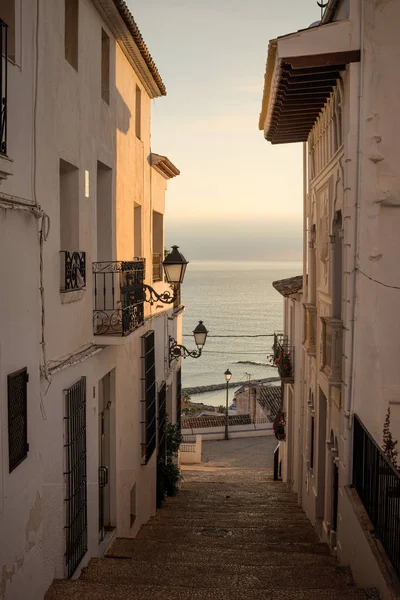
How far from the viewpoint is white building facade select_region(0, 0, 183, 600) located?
6500 mm

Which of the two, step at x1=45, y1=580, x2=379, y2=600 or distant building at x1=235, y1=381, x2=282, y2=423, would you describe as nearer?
step at x1=45, y1=580, x2=379, y2=600

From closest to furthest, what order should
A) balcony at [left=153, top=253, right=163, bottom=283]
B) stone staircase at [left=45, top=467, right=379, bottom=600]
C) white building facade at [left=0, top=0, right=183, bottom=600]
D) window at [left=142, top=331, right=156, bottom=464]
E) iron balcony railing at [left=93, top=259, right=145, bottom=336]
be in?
white building facade at [left=0, top=0, right=183, bottom=600], stone staircase at [left=45, top=467, right=379, bottom=600], iron balcony railing at [left=93, top=259, right=145, bottom=336], window at [left=142, top=331, right=156, bottom=464], balcony at [left=153, top=253, right=163, bottom=283]

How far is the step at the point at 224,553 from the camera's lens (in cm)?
1016

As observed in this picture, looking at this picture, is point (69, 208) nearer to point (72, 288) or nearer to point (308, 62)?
point (72, 288)

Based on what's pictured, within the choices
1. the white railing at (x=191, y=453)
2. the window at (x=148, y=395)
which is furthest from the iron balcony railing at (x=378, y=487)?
the white railing at (x=191, y=453)

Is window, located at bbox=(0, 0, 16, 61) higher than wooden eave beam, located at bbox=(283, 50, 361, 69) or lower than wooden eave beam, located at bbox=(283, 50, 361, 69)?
lower

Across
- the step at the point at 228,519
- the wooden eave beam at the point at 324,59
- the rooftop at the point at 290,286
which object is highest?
the wooden eave beam at the point at 324,59

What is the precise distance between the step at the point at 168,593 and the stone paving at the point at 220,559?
10 millimetres

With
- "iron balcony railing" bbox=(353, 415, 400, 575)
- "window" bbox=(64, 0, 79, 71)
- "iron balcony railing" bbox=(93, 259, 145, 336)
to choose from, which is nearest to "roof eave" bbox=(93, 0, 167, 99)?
"window" bbox=(64, 0, 79, 71)

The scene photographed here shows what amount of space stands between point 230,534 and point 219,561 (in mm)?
2996

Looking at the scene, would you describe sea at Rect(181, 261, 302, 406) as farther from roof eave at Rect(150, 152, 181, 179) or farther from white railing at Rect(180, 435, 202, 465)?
roof eave at Rect(150, 152, 181, 179)

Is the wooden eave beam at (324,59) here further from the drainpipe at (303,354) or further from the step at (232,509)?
the step at (232,509)

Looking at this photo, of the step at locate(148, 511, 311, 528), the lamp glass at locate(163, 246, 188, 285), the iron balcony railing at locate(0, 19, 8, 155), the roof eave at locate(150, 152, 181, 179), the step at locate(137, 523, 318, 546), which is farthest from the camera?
the roof eave at locate(150, 152, 181, 179)

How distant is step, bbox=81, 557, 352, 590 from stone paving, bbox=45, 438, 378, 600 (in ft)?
0.04
